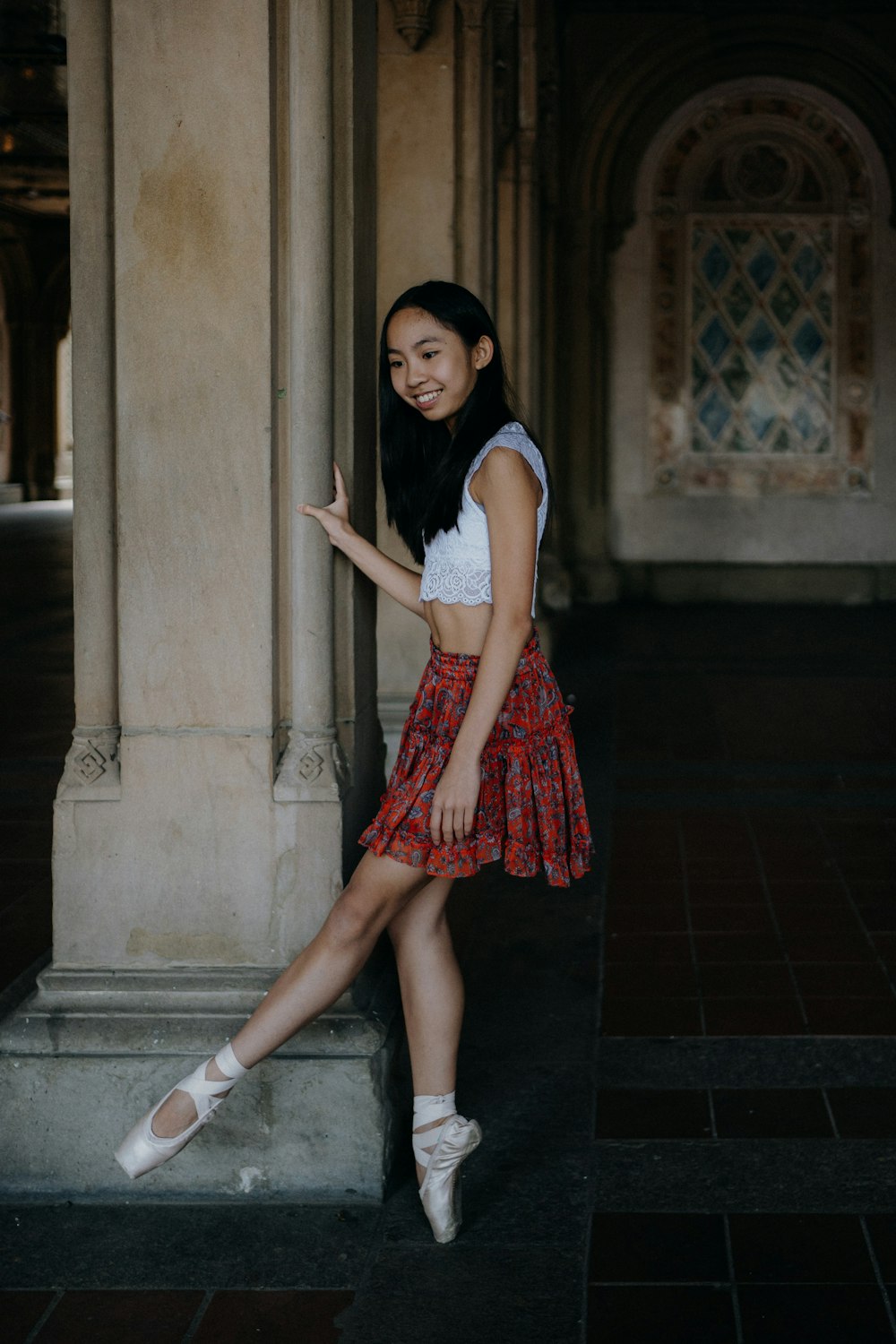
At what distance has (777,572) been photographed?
12.5 meters

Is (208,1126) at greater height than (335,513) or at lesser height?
lesser

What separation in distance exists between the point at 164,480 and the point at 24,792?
10.6 ft

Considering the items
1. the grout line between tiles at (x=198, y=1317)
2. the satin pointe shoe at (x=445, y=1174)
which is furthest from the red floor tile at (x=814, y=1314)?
the grout line between tiles at (x=198, y=1317)

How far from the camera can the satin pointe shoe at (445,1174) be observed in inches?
102

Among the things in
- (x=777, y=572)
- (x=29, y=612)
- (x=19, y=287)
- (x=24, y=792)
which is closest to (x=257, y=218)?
(x=24, y=792)

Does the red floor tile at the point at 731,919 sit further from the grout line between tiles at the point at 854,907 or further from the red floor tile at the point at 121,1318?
the red floor tile at the point at 121,1318

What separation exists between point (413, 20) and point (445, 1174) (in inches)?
169

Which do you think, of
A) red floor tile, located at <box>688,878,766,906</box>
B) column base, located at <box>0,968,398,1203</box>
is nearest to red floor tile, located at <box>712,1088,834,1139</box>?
column base, located at <box>0,968,398,1203</box>

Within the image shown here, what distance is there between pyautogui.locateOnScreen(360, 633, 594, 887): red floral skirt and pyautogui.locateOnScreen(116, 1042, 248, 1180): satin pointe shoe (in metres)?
0.40

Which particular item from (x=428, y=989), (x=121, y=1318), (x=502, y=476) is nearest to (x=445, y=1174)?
(x=428, y=989)

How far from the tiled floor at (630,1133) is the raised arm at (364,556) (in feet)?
3.32

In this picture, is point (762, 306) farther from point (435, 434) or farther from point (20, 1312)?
point (20, 1312)

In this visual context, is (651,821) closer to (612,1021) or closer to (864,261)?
(612,1021)

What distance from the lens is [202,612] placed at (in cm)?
289
